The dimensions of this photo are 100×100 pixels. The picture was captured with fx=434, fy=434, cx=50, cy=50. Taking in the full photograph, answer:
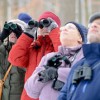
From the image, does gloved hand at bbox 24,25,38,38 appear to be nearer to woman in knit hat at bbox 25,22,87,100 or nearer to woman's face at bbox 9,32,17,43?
woman's face at bbox 9,32,17,43

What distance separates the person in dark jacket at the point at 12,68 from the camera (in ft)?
13.5

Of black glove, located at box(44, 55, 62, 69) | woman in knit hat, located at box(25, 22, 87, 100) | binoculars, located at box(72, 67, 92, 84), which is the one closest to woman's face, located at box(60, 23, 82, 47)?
woman in knit hat, located at box(25, 22, 87, 100)

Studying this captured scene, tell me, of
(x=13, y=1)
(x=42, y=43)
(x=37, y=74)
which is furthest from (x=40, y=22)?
(x=13, y=1)

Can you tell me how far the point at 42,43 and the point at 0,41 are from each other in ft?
2.23

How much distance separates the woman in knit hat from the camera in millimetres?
3273

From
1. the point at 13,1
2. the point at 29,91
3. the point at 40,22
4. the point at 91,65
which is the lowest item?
the point at 29,91

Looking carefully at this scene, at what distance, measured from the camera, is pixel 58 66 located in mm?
3352

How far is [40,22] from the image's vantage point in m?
3.79

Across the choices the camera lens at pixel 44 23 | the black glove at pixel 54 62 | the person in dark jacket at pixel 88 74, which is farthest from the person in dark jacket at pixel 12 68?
the person in dark jacket at pixel 88 74

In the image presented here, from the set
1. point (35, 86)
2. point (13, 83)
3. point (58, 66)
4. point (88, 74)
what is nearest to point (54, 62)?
point (58, 66)

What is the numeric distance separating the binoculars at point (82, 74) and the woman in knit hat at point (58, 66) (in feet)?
1.58

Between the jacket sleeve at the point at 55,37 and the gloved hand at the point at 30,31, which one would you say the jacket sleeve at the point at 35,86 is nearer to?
the jacket sleeve at the point at 55,37

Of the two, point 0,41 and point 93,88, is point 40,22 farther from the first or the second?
point 93,88

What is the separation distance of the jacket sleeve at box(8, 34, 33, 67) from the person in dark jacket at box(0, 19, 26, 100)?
229 millimetres
